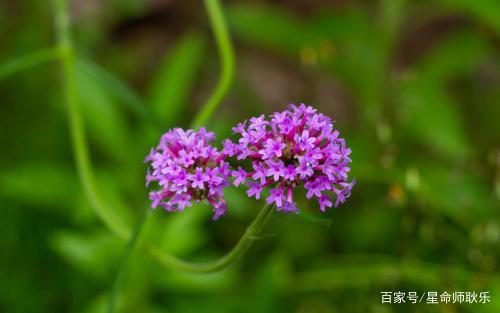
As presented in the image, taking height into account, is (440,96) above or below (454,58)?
below

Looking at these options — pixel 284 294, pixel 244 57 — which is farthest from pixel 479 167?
pixel 244 57

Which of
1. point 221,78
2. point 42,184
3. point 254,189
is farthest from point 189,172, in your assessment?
point 42,184

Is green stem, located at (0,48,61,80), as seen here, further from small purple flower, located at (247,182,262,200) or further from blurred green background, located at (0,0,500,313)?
small purple flower, located at (247,182,262,200)

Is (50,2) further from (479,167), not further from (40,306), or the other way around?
(479,167)

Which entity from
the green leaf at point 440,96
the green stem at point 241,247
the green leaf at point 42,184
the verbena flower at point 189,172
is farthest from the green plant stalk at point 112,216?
the green leaf at point 440,96

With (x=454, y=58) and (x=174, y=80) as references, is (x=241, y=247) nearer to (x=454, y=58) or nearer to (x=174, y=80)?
(x=174, y=80)

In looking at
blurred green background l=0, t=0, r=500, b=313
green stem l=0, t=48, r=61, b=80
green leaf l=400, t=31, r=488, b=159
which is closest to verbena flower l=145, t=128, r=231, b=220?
blurred green background l=0, t=0, r=500, b=313
